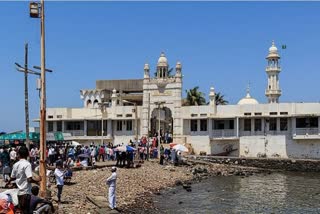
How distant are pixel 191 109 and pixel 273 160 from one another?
1041cm

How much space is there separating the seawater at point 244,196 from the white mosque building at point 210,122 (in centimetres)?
1042

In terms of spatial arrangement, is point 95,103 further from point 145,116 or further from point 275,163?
point 275,163

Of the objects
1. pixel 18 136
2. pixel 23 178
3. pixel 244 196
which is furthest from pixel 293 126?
pixel 23 178

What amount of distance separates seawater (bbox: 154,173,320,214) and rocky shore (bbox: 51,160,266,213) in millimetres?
1019

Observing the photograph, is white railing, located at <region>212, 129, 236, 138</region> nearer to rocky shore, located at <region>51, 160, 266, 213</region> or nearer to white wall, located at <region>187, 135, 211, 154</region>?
white wall, located at <region>187, 135, 211, 154</region>

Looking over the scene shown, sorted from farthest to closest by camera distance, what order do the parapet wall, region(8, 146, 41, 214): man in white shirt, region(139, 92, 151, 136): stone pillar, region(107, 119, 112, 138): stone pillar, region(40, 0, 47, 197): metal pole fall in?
region(107, 119, 112, 138): stone pillar, region(139, 92, 151, 136): stone pillar, the parapet wall, region(40, 0, 47, 197): metal pole, region(8, 146, 41, 214): man in white shirt

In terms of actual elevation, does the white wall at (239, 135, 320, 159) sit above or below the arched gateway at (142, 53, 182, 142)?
below

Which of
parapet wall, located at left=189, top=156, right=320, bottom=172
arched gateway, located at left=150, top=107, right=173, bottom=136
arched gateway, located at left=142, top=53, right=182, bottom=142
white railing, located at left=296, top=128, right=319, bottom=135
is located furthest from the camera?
arched gateway, located at left=150, top=107, right=173, bottom=136

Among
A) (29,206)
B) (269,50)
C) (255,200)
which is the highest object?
(269,50)

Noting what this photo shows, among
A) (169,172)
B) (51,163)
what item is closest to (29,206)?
(51,163)

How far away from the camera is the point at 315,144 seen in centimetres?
4909

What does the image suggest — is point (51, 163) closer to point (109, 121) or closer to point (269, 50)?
point (109, 121)

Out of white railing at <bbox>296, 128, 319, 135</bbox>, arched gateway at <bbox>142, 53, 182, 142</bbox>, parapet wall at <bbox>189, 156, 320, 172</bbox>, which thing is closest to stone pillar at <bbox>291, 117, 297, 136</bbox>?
white railing at <bbox>296, 128, 319, 135</bbox>

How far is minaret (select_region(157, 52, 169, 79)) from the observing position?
54.5m
